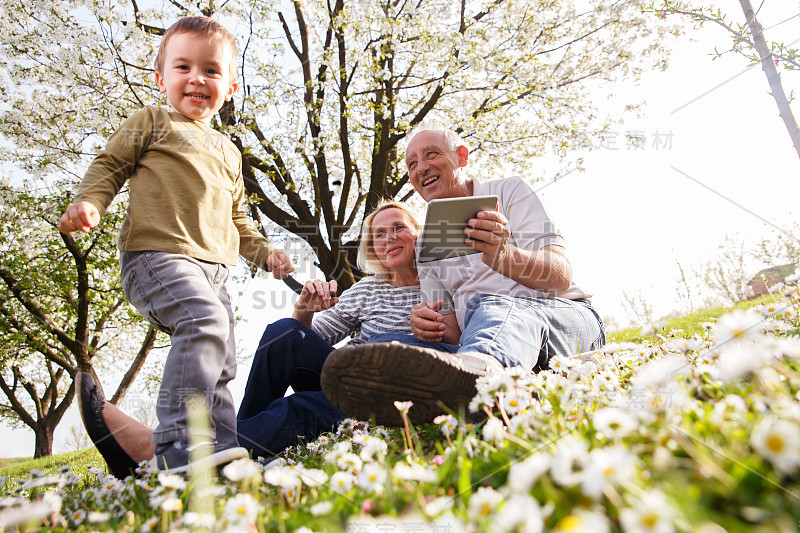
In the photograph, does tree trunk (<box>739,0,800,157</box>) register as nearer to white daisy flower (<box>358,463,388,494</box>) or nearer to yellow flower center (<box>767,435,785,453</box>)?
yellow flower center (<box>767,435,785,453</box>)

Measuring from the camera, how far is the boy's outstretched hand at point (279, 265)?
3039mm

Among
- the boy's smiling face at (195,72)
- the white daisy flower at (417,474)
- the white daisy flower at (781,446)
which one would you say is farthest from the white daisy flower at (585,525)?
the boy's smiling face at (195,72)

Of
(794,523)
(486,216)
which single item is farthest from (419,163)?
(794,523)

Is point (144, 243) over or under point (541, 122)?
under

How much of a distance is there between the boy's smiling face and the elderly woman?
4.66ft

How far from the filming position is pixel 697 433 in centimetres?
90

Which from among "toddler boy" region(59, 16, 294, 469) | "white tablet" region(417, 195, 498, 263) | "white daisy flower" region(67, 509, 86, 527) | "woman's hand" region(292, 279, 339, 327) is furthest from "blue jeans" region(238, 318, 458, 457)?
"white daisy flower" region(67, 509, 86, 527)

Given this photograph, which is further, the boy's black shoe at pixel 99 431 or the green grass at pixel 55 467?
the green grass at pixel 55 467

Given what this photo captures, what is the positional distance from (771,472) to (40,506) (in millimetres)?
1607

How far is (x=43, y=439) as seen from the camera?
15.3 metres

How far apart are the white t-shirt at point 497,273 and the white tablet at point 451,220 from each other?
420mm

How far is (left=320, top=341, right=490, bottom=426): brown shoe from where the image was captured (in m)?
1.61

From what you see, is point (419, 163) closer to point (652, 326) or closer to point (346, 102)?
point (652, 326)

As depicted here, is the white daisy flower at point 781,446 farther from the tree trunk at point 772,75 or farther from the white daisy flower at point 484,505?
the tree trunk at point 772,75
